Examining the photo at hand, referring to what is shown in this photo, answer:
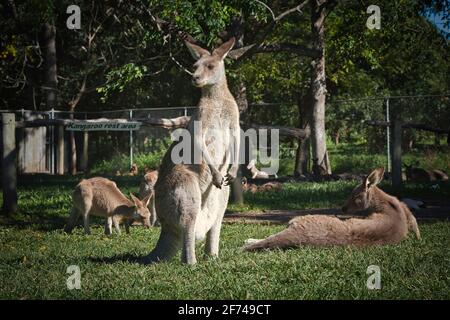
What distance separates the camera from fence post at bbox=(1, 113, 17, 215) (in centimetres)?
1161

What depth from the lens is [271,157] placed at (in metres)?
22.9

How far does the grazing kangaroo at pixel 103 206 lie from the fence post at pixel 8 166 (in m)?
2.00

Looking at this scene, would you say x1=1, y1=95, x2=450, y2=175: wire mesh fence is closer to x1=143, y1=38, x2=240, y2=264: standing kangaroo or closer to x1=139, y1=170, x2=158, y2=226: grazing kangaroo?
x1=139, y1=170, x2=158, y2=226: grazing kangaroo

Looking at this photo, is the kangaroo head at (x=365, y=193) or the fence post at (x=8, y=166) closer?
the kangaroo head at (x=365, y=193)

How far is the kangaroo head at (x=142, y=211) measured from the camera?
1040 cm

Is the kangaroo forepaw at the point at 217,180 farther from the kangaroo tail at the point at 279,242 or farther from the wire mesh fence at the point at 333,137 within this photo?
the wire mesh fence at the point at 333,137

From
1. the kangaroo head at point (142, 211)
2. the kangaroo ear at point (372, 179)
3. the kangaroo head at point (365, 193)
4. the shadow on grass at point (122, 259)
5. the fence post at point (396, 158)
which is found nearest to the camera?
the shadow on grass at point (122, 259)

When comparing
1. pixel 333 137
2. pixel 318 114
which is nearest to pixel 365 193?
pixel 318 114

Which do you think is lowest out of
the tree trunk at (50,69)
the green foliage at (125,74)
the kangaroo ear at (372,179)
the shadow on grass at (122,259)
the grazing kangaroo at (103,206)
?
the shadow on grass at (122,259)

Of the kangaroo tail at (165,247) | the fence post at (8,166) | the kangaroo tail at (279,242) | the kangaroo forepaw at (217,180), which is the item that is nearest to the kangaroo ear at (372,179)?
the kangaroo tail at (279,242)

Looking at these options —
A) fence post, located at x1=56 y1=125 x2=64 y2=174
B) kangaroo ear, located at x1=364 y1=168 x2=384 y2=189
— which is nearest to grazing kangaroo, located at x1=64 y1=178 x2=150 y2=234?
kangaroo ear, located at x1=364 y1=168 x2=384 y2=189

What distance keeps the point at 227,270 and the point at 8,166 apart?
269 inches

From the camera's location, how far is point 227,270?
606 cm
